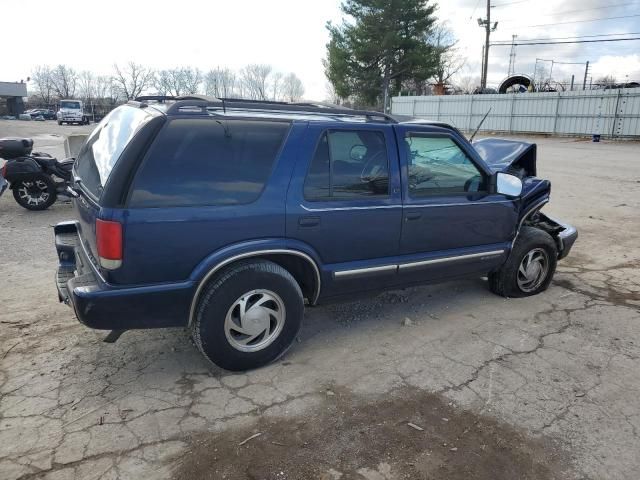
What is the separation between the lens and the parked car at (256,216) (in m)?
2.90

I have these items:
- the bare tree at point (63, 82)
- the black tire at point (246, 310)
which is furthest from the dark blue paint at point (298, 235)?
the bare tree at point (63, 82)

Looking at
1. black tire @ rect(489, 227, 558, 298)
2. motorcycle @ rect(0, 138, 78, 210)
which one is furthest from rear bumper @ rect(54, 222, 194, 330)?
motorcycle @ rect(0, 138, 78, 210)

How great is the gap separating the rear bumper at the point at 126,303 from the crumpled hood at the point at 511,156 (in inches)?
136

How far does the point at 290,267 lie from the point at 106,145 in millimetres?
1531

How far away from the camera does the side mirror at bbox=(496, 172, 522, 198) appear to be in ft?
13.8

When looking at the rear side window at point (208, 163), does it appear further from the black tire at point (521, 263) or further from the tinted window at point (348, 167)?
the black tire at point (521, 263)

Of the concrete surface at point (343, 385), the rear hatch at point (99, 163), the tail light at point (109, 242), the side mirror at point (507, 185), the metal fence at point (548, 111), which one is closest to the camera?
the concrete surface at point (343, 385)

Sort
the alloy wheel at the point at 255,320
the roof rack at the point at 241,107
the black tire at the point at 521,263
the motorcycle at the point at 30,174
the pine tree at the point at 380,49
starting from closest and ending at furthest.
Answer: the roof rack at the point at 241,107, the alloy wheel at the point at 255,320, the black tire at the point at 521,263, the motorcycle at the point at 30,174, the pine tree at the point at 380,49

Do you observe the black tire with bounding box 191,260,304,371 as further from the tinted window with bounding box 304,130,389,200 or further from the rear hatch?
the rear hatch

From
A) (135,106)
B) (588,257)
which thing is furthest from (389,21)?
(135,106)

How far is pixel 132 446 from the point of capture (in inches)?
104

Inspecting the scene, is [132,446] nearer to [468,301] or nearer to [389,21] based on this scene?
[468,301]

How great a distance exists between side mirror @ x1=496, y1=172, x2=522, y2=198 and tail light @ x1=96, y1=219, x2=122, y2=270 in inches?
122

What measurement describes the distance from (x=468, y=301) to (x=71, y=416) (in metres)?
3.50
